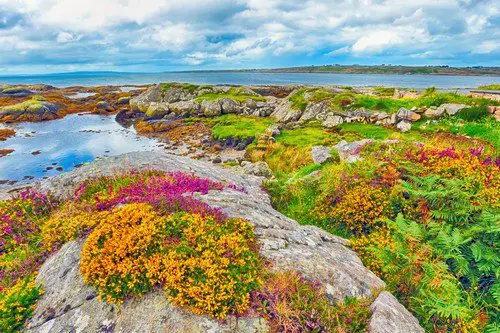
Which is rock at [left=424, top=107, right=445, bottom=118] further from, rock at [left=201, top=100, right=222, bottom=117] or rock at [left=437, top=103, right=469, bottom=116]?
rock at [left=201, top=100, right=222, bottom=117]

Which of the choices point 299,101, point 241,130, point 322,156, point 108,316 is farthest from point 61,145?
point 108,316

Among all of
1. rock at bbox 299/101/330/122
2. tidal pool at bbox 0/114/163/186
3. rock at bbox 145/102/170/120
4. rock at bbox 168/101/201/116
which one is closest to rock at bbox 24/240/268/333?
tidal pool at bbox 0/114/163/186

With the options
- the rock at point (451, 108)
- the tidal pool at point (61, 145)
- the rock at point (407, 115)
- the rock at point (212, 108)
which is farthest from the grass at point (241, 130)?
the rock at point (451, 108)

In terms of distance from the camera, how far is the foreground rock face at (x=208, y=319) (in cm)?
498

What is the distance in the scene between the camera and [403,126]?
3108 centimetres

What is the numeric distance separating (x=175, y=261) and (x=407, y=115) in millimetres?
33701

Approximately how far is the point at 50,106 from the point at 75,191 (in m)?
80.1

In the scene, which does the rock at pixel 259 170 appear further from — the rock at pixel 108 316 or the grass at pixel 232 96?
the grass at pixel 232 96

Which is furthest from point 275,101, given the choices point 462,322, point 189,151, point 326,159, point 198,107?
point 462,322

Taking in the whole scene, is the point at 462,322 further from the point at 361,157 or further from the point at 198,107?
the point at 198,107

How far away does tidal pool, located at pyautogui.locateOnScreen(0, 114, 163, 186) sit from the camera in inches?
1358

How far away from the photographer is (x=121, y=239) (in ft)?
19.7

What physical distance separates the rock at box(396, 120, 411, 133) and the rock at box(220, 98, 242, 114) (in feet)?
114

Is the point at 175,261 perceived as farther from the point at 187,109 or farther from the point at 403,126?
the point at 187,109
